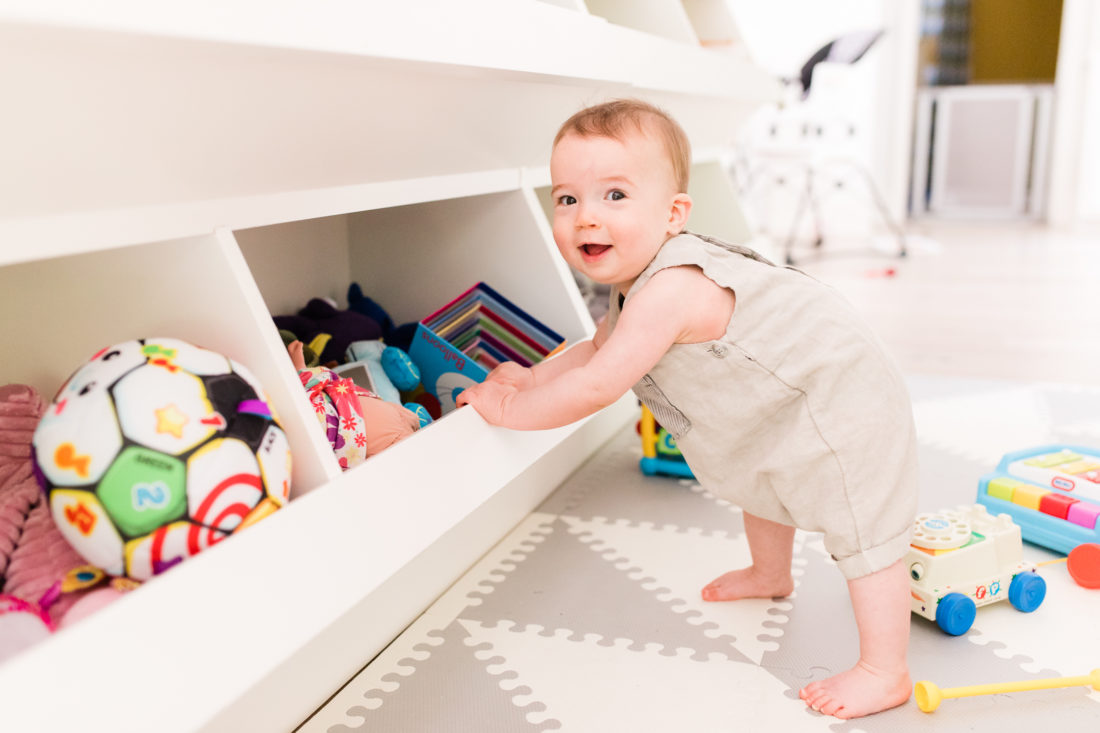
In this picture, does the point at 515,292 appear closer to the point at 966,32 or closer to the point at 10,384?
the point at 10,384

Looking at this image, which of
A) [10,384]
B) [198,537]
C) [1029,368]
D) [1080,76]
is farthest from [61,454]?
[1080,76]

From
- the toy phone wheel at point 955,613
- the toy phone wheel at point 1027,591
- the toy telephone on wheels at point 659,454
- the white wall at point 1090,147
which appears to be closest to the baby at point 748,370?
the toy phone wheel at point 955,613

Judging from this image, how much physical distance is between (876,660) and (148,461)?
707 mm

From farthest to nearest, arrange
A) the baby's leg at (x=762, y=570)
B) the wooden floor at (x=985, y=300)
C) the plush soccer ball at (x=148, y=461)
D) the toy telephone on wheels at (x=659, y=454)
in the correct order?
the wooden floor at (x=985, y=300) → the toy telephone on wheels at (x=659, y=454) → the baby's leg at (x=762, y=570) → the plush soccer ball at (x=148, y=461)

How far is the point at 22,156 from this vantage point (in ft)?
1.77

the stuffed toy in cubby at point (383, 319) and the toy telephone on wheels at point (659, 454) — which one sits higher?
the stuffed toy in cubby at point (383, 319)

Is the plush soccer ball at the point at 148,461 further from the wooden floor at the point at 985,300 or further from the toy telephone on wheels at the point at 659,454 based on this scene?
the wooden floor at the point at 985,300

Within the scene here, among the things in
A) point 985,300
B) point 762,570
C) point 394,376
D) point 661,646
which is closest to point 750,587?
point 762,570

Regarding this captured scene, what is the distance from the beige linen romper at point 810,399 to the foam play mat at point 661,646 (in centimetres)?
16

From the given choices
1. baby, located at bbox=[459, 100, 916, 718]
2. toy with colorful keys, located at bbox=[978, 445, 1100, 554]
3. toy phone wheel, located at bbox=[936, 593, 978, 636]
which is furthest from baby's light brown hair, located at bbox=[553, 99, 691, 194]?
toy with colorful keys, located at bbox=[978, 445, 1100, 554]

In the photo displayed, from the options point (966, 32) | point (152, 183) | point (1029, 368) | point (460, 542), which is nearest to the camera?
point (152, 183)

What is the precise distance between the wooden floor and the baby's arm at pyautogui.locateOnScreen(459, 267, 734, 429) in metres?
1.41

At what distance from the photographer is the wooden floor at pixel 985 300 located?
7.27 ft

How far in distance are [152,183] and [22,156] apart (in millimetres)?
106
